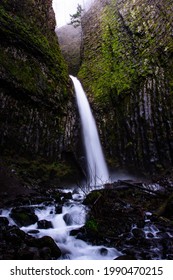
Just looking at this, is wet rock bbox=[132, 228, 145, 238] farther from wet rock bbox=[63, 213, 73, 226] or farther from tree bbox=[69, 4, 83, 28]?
tree bbox=[69, 4, 83, 28]

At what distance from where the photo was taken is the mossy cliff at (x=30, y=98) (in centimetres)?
1016

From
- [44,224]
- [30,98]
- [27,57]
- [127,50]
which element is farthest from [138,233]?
[127,50]

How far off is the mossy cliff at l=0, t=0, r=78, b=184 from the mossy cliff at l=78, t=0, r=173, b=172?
235 centimetres

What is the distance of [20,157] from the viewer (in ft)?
33.2

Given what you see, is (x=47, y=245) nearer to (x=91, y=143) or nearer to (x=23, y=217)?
(x=23, y=217)

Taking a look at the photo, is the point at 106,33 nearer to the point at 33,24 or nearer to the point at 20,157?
the point at 33,24

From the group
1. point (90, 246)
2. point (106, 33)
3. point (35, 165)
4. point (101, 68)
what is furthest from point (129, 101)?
point (90, 246)

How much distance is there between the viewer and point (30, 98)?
432 inches

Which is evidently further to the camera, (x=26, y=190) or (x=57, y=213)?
(x=26, y=190)

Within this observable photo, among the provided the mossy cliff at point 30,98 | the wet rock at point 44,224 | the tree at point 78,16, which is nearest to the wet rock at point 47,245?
the wet rock at point 44,224

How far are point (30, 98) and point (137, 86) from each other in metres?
5.80

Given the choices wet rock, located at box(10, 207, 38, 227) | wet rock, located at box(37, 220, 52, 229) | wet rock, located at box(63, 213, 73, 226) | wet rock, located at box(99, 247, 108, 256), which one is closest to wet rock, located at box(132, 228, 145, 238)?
wet rock, located at box(99, 247, 108, 256)

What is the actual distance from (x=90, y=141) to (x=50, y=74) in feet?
13.1

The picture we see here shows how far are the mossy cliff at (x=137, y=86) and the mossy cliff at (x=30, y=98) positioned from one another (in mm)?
2346
